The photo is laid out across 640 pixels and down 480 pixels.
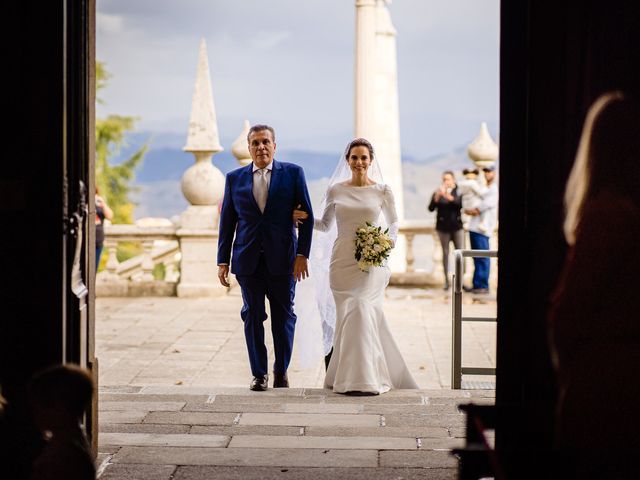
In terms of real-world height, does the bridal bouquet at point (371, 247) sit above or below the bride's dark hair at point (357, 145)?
below

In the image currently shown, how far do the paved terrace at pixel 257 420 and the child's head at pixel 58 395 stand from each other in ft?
5.11

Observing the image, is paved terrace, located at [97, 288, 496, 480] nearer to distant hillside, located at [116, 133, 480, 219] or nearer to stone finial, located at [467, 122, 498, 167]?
stone finial, located at [467, 122, 498, 167]

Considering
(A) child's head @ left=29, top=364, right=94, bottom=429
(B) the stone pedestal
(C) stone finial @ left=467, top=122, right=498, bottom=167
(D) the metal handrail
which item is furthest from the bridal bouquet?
(C) stone finial @ left=467, top=122, right=498, bottom=167

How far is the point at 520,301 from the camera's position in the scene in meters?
4.36

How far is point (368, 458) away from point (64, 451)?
225 cm

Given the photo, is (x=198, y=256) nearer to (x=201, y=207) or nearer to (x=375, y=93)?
(x=201, y=207)

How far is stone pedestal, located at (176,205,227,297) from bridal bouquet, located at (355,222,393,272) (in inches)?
286

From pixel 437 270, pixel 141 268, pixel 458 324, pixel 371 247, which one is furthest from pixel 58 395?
pixel 437 270

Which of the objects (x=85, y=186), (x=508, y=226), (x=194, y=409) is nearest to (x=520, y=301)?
(x=508, y=226)

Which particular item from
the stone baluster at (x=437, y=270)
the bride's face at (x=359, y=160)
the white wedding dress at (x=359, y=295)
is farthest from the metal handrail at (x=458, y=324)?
the stone baluster at (x=437, y=270)

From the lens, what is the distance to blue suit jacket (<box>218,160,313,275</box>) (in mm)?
7914

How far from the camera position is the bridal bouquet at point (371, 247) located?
811cm

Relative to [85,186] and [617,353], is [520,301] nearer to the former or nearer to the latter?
[617,353]

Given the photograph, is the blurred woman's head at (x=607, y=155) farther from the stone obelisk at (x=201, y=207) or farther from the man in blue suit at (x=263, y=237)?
the stone obelisk at (x=201, y=207)
